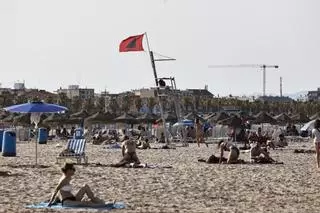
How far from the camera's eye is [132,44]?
31.7 m

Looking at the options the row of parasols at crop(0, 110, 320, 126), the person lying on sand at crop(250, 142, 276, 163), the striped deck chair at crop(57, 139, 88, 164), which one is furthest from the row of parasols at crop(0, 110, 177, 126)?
the striped deck chair at crop(57, 139, 88, 164)

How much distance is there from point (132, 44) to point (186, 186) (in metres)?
19.0

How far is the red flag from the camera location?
104ft

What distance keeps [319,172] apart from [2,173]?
7.36 meters

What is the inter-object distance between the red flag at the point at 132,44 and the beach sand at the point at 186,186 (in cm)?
1329

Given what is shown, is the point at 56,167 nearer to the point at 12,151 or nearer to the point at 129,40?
the point at 12,151

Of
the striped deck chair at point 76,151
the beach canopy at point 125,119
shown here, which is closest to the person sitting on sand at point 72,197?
the striped deck chair at point 76,151

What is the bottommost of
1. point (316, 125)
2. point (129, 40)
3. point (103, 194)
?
point (103, 194)

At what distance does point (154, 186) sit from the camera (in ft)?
43.5

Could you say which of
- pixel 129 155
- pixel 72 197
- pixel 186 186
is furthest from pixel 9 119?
pixel 72 197

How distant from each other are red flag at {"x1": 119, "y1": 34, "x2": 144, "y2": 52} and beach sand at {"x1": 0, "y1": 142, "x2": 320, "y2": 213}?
43.6 ft

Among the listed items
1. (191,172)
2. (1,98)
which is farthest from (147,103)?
(191,172)

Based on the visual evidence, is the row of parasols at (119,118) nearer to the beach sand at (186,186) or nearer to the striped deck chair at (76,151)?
the striped deck chair at (76,151)

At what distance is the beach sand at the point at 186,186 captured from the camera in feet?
34.9
